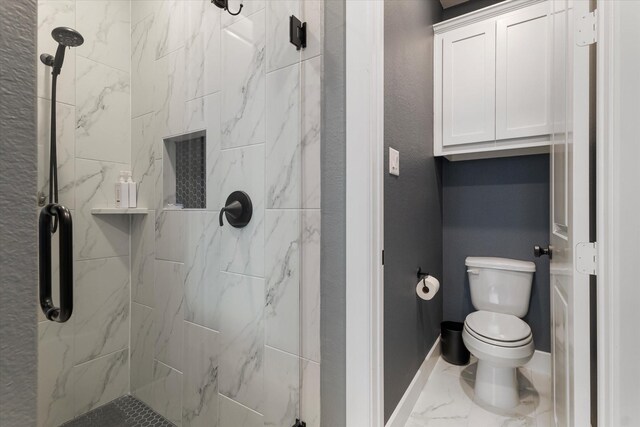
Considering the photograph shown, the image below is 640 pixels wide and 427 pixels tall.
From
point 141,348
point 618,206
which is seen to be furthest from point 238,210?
point 618,206

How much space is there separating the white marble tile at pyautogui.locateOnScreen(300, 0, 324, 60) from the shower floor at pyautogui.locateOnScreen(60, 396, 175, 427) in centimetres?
144

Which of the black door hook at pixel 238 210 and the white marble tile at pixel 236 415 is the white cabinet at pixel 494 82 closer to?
the black door hook at pixel 238 210

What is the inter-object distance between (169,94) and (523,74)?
205 centimetres

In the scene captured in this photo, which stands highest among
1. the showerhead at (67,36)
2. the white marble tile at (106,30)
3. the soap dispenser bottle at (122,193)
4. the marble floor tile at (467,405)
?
the white marble tile at (106,30)

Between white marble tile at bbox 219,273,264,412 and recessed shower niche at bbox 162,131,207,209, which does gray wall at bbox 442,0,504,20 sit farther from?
white marble tile at bbox 219,273,264,412

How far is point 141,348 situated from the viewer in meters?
1.11

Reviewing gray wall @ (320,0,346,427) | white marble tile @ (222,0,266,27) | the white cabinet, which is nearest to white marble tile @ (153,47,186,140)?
white marble tile @ (222,0,266,27)

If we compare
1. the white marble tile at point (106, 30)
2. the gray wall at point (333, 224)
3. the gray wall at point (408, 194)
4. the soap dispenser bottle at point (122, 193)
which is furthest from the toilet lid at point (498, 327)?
the white marble tile at point (106, 30)

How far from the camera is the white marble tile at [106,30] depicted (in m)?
1.00

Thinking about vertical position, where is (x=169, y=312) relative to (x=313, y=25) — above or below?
below

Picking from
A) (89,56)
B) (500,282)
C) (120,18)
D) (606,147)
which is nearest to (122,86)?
(89,56)

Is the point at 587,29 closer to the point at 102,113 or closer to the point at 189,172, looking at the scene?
the point at 189,172

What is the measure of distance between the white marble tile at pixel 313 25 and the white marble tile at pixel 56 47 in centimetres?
77

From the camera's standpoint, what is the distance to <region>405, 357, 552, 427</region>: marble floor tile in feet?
5.25
